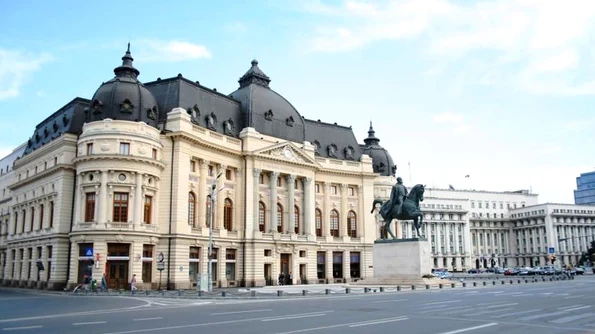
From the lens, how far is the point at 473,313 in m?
22.8

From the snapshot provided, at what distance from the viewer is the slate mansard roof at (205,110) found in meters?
56.9

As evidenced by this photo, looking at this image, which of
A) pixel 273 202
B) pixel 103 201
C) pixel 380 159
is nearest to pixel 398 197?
pixel 273 202

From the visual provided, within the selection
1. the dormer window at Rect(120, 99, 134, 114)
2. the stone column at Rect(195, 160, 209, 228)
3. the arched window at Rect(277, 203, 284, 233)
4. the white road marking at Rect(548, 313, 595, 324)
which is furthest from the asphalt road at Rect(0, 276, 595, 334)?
the arched window at Rect(277, 203, 284, 233)

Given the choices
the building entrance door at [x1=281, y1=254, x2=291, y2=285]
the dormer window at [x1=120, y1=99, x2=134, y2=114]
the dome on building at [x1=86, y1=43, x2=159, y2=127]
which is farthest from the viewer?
the building entrance door at [x1=281, y1=254, x2=291, y2=285]

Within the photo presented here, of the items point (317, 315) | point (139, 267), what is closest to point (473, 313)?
point (317, 315)

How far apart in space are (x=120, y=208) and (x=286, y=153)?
82.7 feet

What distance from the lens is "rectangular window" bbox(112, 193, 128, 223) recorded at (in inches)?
2112

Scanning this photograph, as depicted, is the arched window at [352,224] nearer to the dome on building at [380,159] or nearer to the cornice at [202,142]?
the dome on building at [380,159]

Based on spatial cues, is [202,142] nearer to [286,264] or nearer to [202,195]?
[202,195]

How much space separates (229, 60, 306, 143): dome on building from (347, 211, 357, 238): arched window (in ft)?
47.3

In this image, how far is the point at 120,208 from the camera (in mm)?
53906

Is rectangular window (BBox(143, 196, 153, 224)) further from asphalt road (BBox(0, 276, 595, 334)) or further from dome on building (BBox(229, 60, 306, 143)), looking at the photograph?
asphalt road (BBox(0, 276, 595, 334))

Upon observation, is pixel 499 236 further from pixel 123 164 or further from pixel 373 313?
pixel 373 313

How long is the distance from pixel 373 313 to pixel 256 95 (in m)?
53.2
